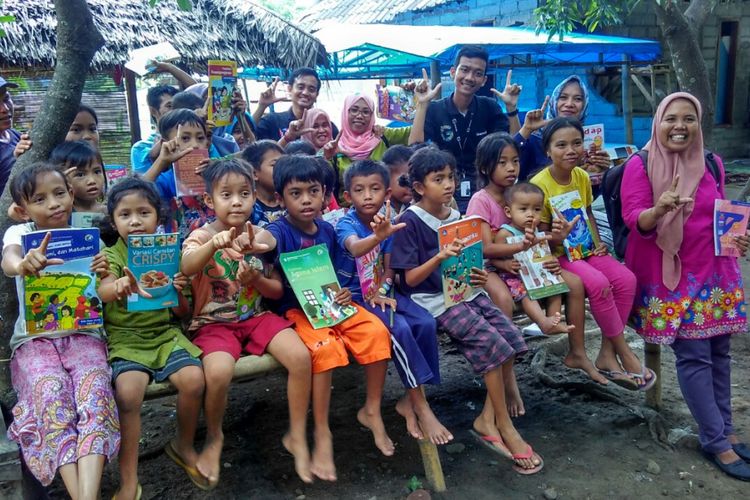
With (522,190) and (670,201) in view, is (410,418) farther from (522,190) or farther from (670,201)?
(670,201)

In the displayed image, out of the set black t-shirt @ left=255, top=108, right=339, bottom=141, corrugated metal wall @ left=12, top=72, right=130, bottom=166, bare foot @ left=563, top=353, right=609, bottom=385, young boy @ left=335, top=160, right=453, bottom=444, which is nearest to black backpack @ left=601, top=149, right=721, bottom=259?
bare foot @ left=563, top=353, right=609, bottom=385

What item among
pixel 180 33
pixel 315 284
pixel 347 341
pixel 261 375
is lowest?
pixel 261 375

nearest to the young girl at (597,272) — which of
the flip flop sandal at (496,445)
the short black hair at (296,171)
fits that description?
the flip flop sandal at (496,445)

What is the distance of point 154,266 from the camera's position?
2.55 meters

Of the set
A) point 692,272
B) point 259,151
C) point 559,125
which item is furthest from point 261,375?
point 692,272

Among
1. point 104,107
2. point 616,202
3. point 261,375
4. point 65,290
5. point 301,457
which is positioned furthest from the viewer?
point 104,107

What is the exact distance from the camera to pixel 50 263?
2.29 m

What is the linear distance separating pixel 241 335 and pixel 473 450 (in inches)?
54.4

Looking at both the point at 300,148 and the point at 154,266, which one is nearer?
the point at 154,266

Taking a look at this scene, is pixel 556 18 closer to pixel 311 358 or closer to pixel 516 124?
pixel 516 124

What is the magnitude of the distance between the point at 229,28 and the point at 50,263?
6.30m

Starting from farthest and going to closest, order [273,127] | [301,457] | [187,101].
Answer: [273,127], [187,101], [301,457]

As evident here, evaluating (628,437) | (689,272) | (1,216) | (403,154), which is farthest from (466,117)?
(1,216)

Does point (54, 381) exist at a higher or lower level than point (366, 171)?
lower
